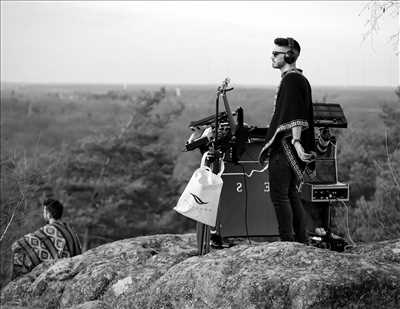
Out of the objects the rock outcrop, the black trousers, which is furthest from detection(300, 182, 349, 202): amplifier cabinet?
the black trousers

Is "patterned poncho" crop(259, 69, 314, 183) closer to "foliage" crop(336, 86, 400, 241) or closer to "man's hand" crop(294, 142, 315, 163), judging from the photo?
"man's hand" crop(294, 142, 315, 163)

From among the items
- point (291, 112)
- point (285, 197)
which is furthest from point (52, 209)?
point (291, 112)

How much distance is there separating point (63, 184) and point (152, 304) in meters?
21.3

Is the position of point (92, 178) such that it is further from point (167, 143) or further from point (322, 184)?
point (322, 184)

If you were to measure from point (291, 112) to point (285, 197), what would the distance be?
60 cm

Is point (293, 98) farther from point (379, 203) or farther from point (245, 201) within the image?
point (379, 203)

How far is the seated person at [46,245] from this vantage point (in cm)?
811

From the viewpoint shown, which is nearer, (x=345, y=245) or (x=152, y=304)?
(x=152, y=304)

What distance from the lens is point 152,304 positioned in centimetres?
512

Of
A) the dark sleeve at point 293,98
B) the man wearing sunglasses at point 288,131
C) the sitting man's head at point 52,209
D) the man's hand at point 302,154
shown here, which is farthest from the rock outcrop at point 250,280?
the sitting man's head at point 52,209

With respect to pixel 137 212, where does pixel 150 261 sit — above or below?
above

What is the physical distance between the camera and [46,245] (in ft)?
26.9

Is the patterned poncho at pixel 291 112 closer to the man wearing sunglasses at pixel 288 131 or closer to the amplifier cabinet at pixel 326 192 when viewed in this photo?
the man wearing sunglasses at pixel 288 131

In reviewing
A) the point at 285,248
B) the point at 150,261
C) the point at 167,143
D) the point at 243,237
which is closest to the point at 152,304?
the point at 285,248
